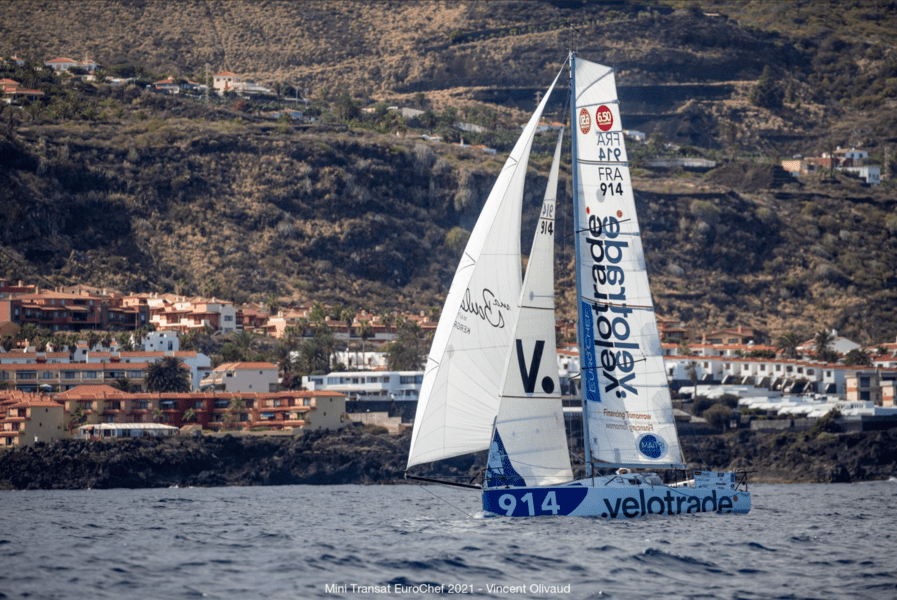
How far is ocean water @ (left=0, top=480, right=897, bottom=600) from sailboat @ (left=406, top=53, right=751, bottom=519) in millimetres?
1054

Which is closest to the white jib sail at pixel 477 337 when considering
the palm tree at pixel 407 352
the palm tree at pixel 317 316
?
the palm tree at pixel 407 352

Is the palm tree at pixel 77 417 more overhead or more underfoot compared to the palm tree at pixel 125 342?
more underfoot

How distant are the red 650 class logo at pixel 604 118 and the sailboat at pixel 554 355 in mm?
27

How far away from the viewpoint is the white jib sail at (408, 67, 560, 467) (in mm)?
37312

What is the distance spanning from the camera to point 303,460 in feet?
273

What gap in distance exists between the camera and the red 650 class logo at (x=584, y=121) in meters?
38.6

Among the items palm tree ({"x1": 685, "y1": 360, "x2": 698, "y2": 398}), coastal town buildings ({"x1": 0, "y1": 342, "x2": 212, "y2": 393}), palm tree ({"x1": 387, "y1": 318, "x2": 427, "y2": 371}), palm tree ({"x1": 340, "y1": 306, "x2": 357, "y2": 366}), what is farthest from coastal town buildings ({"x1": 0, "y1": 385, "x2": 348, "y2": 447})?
palm tree ({"x1": 685, "y1": 360, "x2": 698, "y2": 398})

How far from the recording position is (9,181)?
13262 centimetres

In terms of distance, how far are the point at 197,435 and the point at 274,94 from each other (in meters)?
110

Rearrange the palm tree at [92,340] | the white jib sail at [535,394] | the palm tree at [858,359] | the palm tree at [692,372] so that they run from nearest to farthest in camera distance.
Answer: the white jib sail at [535,394], the palm tree at [92,340], the palm tree at [858,359], the palm tree at [692,372]

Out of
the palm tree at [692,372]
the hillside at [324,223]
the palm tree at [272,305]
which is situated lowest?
the palm tree at [692,372]

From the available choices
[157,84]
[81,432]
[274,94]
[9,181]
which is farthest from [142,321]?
[274,94]

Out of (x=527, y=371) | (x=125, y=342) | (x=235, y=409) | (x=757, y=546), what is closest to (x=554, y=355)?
(x=527, y=371)

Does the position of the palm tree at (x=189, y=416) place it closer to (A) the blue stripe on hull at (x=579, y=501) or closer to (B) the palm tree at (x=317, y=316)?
(B) the palm tree at (x=317, y=316)
